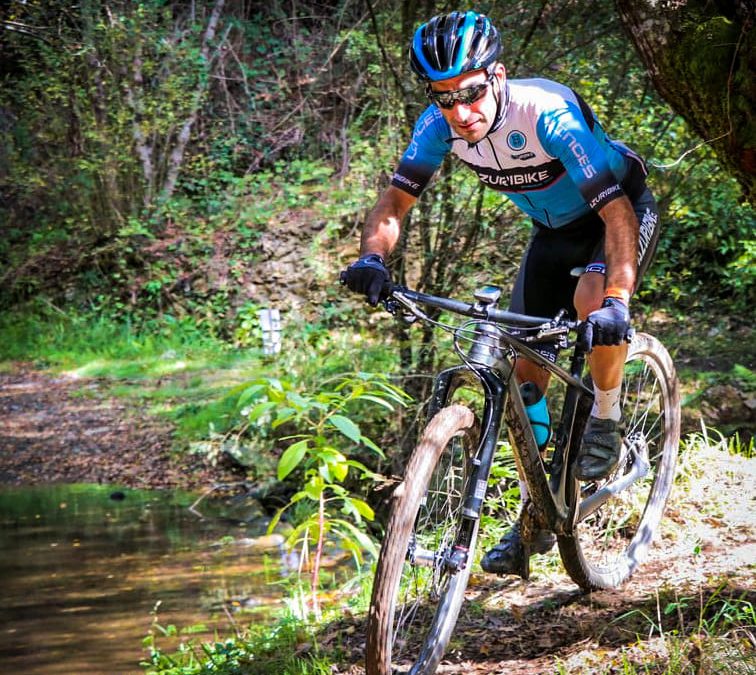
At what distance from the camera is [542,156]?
10.8ft

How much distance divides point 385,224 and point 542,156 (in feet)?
2.00

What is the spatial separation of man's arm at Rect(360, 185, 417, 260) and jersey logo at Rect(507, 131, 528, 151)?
425mm

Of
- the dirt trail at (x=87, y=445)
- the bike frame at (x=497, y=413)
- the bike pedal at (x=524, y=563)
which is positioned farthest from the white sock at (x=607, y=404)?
the dirt trail at (x=87, y=445)

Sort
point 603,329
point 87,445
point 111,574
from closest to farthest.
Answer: point 603,329
point 111,574
point 87,445

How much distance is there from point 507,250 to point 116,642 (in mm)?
3761

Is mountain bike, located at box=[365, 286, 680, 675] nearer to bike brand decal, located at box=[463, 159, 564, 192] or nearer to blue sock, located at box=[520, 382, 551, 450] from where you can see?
blue sock, located at box=[520, 382, 551, 450]

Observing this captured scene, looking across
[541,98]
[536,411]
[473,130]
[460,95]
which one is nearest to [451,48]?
[460,95]

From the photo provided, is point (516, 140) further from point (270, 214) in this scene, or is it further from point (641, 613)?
point (270, 214)

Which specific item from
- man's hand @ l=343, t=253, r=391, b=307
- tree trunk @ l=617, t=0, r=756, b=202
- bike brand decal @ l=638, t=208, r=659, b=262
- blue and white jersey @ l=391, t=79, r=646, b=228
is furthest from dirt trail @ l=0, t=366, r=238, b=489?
tree trunk @ l=617, t=0, r=756, b=202

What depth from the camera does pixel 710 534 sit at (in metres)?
4.30

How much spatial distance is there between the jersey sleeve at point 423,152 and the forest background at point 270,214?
98 centimetres

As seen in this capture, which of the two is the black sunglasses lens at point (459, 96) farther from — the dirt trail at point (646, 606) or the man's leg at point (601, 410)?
the dirt trail at point (646, 606)

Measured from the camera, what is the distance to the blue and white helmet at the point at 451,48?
297cm

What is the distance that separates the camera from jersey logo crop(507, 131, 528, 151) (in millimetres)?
3260
